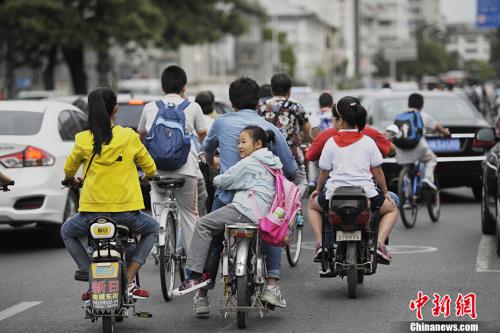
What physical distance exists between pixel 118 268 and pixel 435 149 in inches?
424

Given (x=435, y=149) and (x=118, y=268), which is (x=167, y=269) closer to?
(x=118, y=268)

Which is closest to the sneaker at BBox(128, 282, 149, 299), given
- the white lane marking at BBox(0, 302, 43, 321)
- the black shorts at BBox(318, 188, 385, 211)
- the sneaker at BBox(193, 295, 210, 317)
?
the sneaker at BBox(193, 295, 210, 317)

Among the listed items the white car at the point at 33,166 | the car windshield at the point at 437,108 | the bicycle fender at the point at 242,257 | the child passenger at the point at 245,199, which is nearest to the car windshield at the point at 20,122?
the white car at the point at 33,166

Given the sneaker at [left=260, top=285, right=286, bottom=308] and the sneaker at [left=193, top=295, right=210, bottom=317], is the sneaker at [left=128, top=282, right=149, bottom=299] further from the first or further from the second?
the sneaker at [left=260, top=285, right=286, bottom=308]

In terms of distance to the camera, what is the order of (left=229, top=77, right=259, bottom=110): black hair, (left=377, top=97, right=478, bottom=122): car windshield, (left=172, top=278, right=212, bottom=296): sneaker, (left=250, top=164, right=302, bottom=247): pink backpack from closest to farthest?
(left=250, top=164, right=302, bottom=247): pink backpack
(left=172, top=278, right=212, bottom=296): sneaker
(left=229, top=77, right=259, bottom=110): black hair
(left=377, top=97, right=478, bottom=122): car windshield

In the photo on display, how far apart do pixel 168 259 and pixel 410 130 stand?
253 inches

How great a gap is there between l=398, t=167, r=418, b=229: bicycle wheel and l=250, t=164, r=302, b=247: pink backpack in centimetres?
660

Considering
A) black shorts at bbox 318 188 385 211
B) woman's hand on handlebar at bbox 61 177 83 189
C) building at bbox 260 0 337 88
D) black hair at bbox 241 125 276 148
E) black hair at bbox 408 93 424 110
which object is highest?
black hair at bbox 241 125 276 148

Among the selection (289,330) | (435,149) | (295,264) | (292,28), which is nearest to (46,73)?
(435,149)

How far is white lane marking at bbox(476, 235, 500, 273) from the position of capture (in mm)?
11391

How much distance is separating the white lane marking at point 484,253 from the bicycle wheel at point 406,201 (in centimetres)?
132

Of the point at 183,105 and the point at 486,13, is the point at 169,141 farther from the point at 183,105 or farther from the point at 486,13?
the point at 486,13

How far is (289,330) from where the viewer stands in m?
8.44

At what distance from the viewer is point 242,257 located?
27.6 ft
